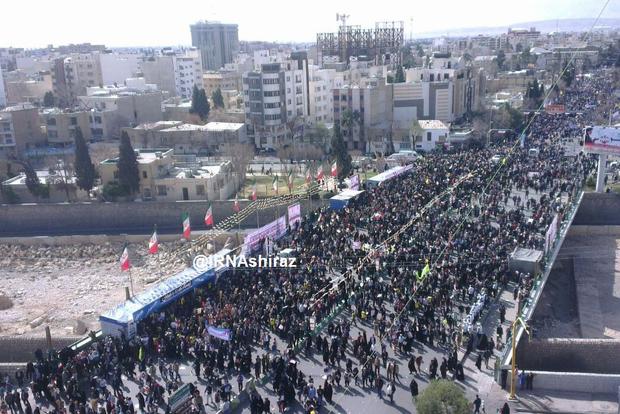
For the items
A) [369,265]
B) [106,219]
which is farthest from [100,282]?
[369,265]

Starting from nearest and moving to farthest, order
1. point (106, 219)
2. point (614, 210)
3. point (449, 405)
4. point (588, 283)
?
point (449, 405) < point (588, 283) < point (614, 210) < point (106, 219)

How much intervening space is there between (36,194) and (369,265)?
1103 inches

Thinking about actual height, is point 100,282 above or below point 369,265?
below

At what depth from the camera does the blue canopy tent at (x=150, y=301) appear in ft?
60.7

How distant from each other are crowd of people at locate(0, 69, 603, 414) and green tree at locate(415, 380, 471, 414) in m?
2.11

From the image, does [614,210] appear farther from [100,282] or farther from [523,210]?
[100,282]

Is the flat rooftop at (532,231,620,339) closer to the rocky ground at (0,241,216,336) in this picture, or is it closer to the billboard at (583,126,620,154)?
the billboard at (583,126,620,154)

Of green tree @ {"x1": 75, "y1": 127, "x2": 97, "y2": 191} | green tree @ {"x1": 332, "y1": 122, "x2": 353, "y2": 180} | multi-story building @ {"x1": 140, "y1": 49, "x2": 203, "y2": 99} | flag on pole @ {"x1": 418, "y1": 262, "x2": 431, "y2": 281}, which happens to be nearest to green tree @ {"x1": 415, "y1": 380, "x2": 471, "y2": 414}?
flag on pole @ {"x1": 418, "y1": 262, "x2": 431, "y2": 281}

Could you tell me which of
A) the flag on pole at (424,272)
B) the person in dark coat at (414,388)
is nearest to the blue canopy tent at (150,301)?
the flag on pole at (424,272)

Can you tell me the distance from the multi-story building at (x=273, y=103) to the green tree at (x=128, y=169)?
61.1 feet

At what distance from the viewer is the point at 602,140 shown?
107 feet

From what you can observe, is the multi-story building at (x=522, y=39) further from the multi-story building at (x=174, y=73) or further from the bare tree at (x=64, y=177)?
the bare tree at (x=64, y=177)

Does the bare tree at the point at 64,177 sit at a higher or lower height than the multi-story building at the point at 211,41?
lower

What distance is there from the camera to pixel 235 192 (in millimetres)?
42375
